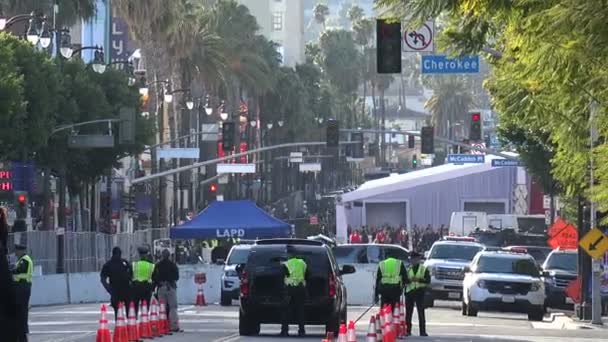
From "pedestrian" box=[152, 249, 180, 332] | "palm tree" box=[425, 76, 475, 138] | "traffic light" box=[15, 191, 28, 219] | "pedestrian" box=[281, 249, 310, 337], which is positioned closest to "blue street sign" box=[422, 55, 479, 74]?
"pedestrian" box=[152, 249, 180, 332]

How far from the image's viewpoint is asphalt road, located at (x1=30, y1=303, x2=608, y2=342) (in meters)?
28.5

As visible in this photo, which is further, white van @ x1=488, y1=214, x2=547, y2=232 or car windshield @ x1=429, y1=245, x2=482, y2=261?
white van @ x1=488, y1=214, x2=547, y2=232

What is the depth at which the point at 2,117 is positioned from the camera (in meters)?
46.5

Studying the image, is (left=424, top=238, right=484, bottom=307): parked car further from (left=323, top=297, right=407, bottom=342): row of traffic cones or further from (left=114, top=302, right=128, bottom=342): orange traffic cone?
(left=114, top=302, right=128, bottom=342): orange traffic cone

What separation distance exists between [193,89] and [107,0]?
87.3ft

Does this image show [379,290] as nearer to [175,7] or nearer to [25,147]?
[25,147]

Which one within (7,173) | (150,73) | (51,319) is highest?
(150,73)

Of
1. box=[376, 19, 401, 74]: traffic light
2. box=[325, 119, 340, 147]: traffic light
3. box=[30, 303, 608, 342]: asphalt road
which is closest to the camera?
box=[376, 19, 401, 74]: traffic light

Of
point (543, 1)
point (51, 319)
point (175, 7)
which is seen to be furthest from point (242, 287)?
point (175, 7)

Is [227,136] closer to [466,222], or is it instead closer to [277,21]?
[466,222]

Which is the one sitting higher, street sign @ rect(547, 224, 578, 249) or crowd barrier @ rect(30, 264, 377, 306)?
street sign @ rect(547, 224, 578, 249)

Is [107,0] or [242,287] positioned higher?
[107,0]

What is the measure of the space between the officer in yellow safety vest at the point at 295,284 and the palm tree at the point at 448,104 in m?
138

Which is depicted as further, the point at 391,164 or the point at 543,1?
the point at 391,164
